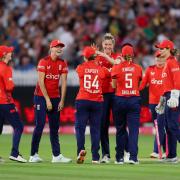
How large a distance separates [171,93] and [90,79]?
1579 millimetres

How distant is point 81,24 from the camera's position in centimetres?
3028

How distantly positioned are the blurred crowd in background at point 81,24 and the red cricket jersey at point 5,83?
11.1 m

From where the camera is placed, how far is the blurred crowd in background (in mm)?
29656

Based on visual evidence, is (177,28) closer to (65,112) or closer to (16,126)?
(65,112)

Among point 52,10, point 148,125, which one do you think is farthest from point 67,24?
point 148,125

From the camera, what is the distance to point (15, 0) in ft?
104

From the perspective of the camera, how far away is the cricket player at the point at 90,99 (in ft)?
58.2

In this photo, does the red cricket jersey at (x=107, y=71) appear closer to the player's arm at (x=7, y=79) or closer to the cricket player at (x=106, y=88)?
the cricket player at (x=106, y=88)

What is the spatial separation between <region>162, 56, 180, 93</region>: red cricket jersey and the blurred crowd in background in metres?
11.3

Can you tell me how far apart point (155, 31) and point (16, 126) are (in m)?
13.2

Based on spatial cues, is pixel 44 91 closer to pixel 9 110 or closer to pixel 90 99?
pixel 9 110

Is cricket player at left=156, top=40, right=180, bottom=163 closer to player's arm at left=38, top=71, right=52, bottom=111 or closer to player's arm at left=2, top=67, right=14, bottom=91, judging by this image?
player's arm at left=38, top=71, right=52, bottom=111

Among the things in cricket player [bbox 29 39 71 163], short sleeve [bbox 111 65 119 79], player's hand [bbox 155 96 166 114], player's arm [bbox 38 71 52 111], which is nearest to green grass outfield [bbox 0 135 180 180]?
cricket player [bbox 29 39 71 163]

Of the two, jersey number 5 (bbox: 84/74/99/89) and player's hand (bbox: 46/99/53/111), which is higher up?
jersey number 5 (bbox: 84/74/99/89)
